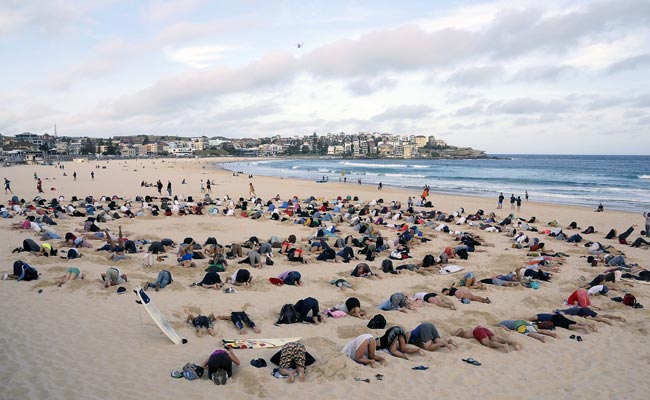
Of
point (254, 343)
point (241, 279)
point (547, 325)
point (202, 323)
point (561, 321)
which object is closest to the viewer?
point (254, 343)

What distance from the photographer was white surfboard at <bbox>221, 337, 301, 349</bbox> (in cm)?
715

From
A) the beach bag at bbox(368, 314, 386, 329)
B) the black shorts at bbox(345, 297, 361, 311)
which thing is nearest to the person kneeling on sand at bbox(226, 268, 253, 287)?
the black shorts at bbox(345, 297, 361, 311)

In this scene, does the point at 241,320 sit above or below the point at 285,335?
above

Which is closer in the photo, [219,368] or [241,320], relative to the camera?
[219,368]

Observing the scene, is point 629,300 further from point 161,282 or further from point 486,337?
point 161,282

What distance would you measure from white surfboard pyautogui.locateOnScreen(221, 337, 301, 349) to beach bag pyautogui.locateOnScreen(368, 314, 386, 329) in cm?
164

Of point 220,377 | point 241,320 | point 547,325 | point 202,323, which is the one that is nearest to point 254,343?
point 241,320

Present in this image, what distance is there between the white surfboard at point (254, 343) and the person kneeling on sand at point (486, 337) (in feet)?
10.4

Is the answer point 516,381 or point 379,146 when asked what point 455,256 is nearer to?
point 516,381

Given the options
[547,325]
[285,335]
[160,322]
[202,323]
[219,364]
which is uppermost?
[160,322]

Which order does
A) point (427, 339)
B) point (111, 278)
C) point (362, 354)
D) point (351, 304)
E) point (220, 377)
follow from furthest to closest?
point (111, 278), point (351, 304), point (427, 339), point (362, 354), point (220, 377)

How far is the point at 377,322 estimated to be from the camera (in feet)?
27.2

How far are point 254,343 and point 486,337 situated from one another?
13.6 feet

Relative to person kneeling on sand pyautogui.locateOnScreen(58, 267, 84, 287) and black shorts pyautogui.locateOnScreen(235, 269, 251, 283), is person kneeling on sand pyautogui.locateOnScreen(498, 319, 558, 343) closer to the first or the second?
black shorts pyautogui.locateOnScreen(235, 269, 251, 283)
